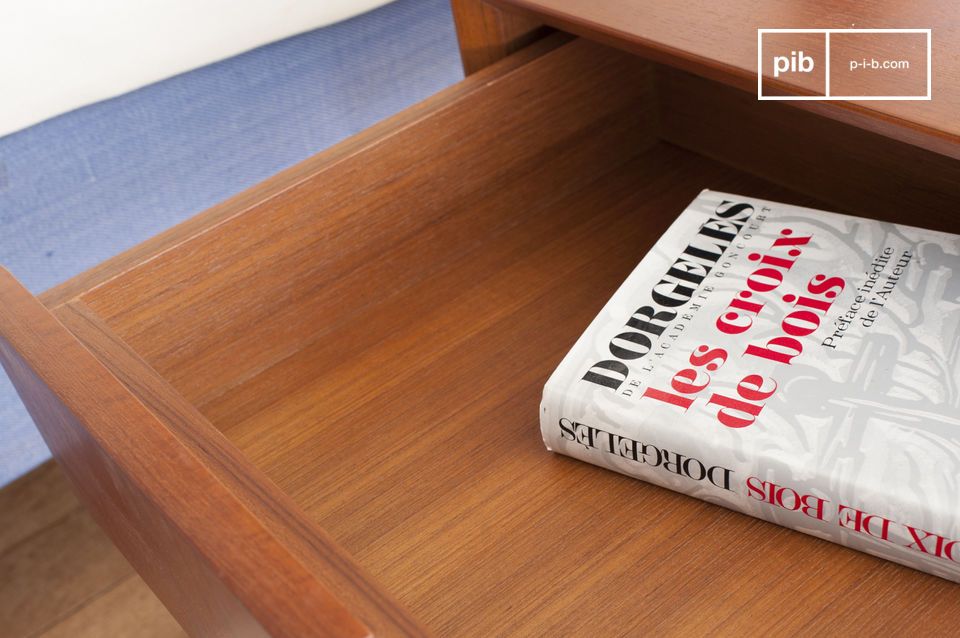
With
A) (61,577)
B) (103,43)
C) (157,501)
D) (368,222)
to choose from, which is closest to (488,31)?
(368,222)

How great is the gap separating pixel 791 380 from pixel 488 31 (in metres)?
0.37

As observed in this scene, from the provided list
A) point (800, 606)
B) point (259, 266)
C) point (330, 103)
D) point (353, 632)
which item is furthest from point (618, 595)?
point (330, 103)

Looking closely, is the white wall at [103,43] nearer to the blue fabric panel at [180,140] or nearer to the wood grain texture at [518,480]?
the blue fabric panel at [180,140]

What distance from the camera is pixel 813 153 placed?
0.71 m

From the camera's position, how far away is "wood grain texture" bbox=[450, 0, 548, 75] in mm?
718

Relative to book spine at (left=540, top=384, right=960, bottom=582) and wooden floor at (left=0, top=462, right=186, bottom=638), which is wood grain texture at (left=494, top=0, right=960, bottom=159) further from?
wooden floor at (left=0, top=462, right=186, bottom=638)

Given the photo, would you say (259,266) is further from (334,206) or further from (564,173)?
(564,173)

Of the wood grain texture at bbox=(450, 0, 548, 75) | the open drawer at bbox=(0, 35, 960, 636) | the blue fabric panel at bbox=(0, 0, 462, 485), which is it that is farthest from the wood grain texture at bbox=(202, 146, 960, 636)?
the blue fabric panel at bbox=(0, 0, 462, 485)

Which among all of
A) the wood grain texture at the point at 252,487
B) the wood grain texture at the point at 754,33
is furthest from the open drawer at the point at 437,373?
the wood grain texture at the point at 754,33

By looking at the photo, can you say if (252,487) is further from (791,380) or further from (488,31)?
(488,31)

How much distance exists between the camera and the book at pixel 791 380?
1.40 ft

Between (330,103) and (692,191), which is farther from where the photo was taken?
(330,103)

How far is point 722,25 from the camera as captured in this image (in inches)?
21.7

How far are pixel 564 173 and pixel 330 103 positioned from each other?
1.36 feet
